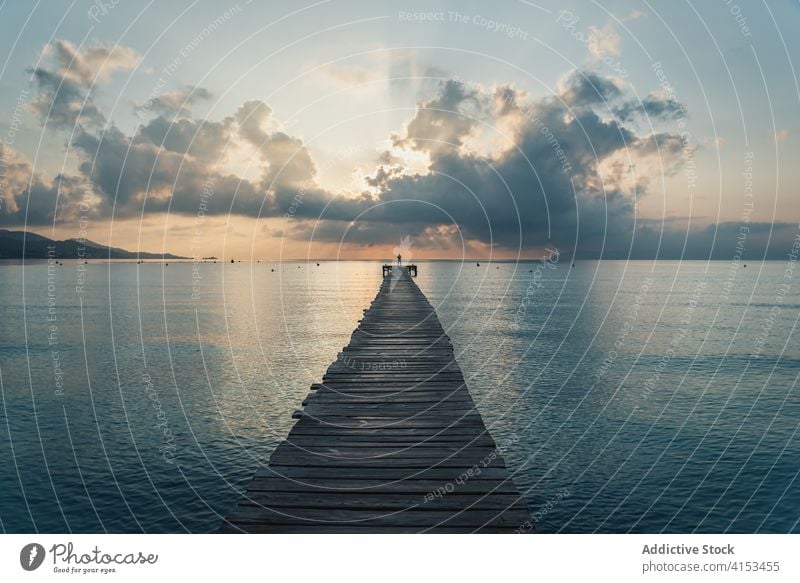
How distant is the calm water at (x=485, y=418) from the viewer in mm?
16141

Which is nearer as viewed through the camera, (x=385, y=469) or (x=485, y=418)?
(x=385, y=469)

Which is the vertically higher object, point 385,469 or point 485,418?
point 385,469

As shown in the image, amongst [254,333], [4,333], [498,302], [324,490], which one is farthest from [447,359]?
[498,302]

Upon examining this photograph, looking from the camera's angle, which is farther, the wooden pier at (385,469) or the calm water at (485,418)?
the calm water at (485,418)

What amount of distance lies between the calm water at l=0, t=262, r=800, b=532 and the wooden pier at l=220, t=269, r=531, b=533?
19.4ft

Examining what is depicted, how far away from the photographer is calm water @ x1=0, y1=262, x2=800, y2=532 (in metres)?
16.1

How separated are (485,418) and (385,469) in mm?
16470

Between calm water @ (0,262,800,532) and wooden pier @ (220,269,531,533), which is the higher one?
wooden pier @ (220,269,531,533)

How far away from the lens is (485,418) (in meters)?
24.4

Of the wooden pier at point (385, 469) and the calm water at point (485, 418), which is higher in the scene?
the wooden pier at point (385, 469)

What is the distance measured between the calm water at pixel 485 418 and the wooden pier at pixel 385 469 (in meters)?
5.90

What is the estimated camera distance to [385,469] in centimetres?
881
